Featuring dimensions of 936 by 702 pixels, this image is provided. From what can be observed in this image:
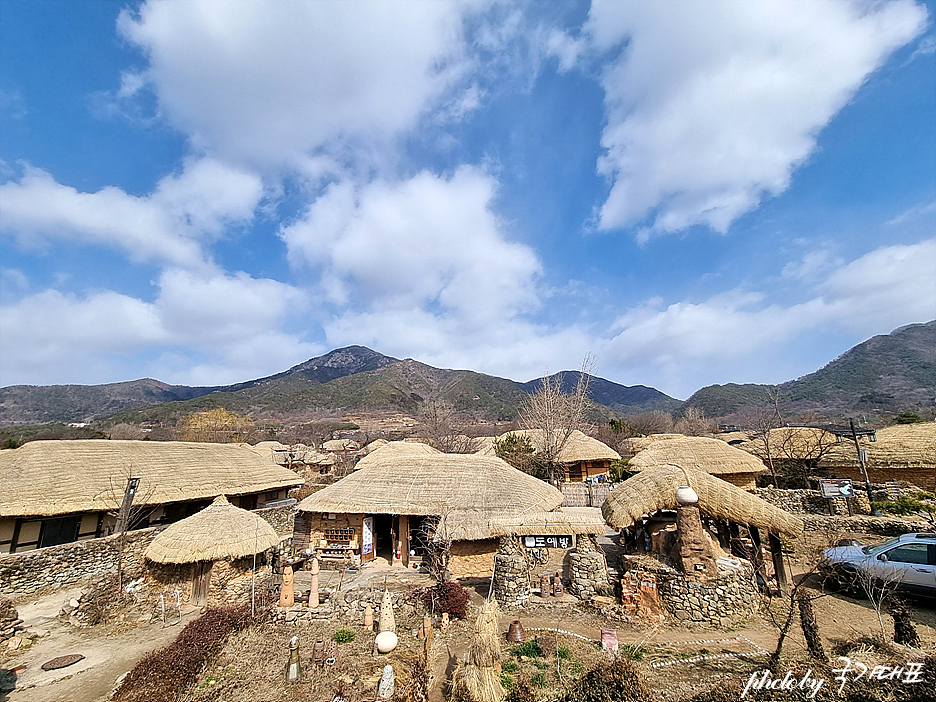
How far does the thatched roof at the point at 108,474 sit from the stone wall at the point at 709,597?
67.6 feet

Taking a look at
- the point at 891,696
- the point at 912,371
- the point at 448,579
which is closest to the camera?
the point at 891,696

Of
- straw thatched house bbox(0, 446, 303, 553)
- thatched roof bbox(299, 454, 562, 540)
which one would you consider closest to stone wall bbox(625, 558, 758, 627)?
thatched roof bbox(299, 454, 562, 540)

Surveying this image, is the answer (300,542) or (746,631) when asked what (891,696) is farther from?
(300,542)

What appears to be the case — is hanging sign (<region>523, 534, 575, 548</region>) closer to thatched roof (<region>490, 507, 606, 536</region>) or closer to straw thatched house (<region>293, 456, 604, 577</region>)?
thatched roof (<region>490, 507, 606, 536</region>)

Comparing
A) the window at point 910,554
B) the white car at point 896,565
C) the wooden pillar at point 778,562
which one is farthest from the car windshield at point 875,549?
the wooden pillar at point 778,562

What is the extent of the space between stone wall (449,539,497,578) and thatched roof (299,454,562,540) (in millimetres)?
602

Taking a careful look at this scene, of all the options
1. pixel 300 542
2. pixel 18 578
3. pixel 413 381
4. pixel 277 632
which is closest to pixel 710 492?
pixel 277 632

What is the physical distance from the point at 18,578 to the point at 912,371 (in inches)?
6260

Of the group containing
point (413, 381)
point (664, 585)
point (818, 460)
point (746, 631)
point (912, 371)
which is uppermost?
point (413, 381)

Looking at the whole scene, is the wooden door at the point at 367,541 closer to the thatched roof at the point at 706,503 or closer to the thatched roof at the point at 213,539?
the thatched roof at the point at 213,539

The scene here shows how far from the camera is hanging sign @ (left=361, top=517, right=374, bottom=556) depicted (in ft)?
52.9

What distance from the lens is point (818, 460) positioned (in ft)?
83.5

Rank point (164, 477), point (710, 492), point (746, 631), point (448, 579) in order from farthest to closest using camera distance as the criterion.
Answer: point (164, 477), point (448, 579), point (710, 492), point (746, 631)

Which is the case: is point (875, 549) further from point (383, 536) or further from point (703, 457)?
point (383, 536)
